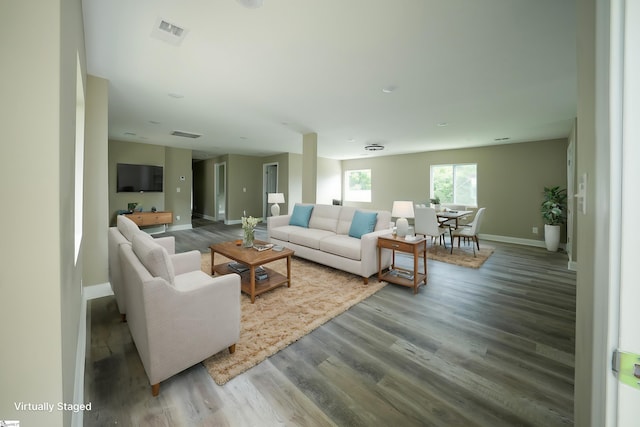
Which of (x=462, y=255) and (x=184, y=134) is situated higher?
(x=184, y=134)

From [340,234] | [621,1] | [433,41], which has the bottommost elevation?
[340,234]

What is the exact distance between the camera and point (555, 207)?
514 cm

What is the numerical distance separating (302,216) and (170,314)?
135 inches

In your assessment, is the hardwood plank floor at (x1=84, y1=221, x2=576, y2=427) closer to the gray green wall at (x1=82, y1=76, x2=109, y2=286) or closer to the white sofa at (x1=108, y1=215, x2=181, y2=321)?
the white sofa at (x1=108, y1=215, x2=181, y2=321)

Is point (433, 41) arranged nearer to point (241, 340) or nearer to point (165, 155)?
point (241, 340)

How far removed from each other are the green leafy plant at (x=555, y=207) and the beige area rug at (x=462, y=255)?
4.21 ft

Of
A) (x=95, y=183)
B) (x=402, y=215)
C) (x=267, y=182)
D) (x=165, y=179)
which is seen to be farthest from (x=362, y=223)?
(x=267, y=182)

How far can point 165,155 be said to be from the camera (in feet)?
23.1

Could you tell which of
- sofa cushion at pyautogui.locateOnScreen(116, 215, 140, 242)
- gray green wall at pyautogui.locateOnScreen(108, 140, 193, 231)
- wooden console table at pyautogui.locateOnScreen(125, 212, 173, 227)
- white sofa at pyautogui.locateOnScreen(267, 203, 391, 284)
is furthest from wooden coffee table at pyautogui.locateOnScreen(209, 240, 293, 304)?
gray green wall at pyautogui.locateOnScreen(108, 140, 193, 231)

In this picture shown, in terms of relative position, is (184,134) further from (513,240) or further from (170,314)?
(513,240)

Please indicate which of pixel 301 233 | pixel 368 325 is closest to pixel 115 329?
pixel 368 325

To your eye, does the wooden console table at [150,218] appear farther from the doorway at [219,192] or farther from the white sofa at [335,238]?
the white sofa at [335,238]

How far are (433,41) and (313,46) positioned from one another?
0.99m

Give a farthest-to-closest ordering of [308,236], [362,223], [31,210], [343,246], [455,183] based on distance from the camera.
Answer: [455,183] < [308,236] < [362,223] < [343,246] < [31,210]
